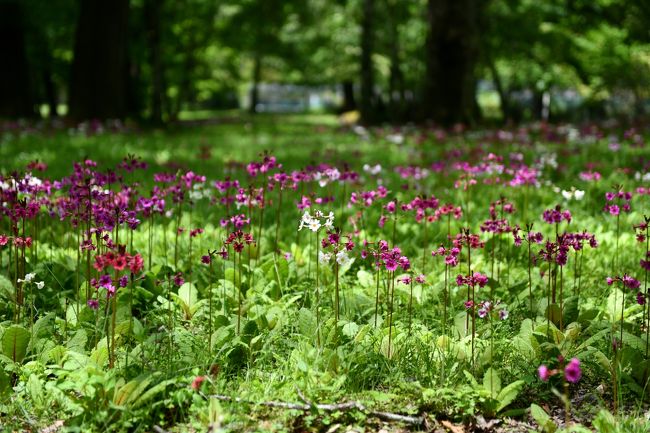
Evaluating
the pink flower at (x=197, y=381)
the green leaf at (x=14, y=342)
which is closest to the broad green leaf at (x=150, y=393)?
the pink flower at (x=197, y=381)

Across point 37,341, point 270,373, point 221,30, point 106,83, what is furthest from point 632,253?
point 221,30

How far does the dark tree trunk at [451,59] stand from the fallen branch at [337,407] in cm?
1483

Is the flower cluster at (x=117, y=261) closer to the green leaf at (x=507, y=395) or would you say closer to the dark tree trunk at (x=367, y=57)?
the green leaf at (x=507, y=395)

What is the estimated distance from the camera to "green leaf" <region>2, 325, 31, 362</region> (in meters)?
3.02

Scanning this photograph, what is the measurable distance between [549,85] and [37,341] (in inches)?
1458

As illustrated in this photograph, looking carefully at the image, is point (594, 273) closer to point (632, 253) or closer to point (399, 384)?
point (632, 253)

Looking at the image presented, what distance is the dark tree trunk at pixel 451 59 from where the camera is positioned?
16.6 m

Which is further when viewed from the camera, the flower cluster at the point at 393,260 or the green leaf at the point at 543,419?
the flower cluster at the point at 393,260

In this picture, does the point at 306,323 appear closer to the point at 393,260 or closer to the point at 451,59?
the point at 393,260

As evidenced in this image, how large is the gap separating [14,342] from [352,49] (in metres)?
39.1

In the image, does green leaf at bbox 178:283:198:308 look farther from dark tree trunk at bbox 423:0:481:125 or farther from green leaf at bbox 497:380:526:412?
dark tree trunk at bbox 423:0:481:125

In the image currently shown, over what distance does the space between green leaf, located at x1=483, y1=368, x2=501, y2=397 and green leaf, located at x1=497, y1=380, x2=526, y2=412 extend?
0.11 feet

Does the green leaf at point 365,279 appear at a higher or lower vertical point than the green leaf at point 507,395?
higher

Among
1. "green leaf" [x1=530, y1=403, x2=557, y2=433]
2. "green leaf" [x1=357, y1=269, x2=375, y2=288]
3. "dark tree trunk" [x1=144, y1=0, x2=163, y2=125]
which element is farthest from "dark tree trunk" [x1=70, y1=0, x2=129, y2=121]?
"green leaf" [x1=530, y1=403, x2=557, y2=433]
